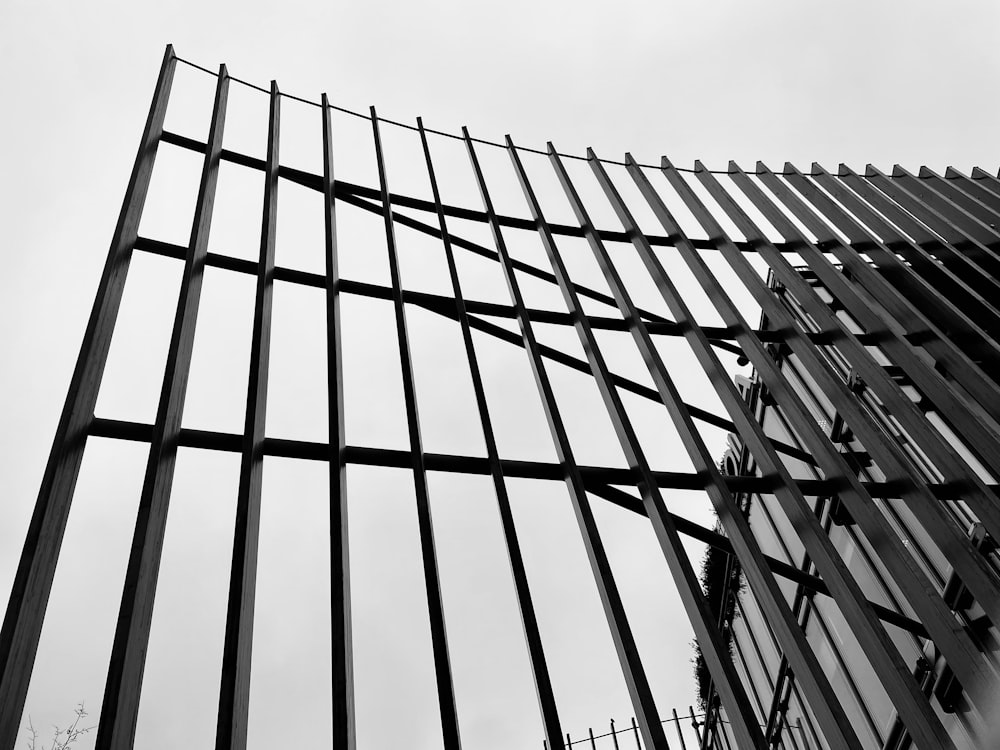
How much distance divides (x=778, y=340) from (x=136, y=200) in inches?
202

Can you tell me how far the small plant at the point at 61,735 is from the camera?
843 centimetres

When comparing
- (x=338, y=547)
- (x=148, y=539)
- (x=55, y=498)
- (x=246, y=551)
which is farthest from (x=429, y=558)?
(x=55, y=498)

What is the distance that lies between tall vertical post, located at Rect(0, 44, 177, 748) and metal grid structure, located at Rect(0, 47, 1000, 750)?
12 millimetres

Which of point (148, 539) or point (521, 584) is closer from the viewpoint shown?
point (148, 539)

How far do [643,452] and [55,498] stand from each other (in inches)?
131

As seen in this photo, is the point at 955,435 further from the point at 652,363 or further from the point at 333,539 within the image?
the point at 333,539

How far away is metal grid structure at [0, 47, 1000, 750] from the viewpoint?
3.06m

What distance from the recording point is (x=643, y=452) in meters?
4.80

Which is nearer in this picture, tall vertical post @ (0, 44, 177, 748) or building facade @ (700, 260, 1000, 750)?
tall vertical post @ (0, 44, 177, 748)

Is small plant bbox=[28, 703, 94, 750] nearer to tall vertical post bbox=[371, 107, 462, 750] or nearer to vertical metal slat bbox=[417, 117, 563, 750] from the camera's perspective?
tall vertical post bbox=[371, 107, 462, 750]

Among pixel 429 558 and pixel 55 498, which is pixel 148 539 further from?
pixel 429 558

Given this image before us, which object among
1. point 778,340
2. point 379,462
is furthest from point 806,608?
point 379,462

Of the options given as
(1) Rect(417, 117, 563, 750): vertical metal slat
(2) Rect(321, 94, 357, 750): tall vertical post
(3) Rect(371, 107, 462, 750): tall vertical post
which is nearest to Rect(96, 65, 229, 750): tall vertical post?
(2) Rect(321, 94, 357, 750): tall vertical post

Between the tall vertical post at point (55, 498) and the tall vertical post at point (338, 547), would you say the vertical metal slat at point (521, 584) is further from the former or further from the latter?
the tall vertical post at point (55, 498)
